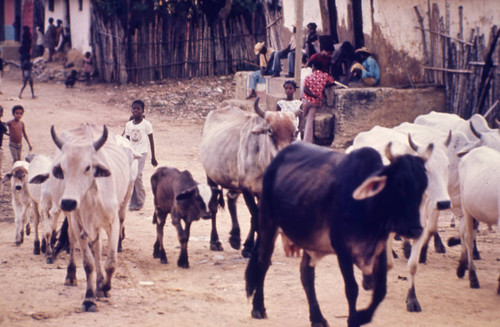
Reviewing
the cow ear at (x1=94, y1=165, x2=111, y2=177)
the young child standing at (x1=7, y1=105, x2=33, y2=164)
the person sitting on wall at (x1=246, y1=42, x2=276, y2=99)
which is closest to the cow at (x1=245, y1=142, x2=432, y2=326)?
the cow ear at (x1=94, y1=165, x2=111, y2=177)

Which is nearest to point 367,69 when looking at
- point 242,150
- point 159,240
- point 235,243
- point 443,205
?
point 242,150

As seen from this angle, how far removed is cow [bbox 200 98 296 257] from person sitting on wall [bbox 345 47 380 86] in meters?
4.53

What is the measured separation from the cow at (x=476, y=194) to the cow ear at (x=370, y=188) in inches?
95.9

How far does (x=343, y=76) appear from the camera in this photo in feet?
50.3

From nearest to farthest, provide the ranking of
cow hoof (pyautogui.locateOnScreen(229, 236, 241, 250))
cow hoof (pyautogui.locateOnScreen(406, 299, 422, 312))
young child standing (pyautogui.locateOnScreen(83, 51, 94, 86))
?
cow hoof (pyautogui.locateOnScreen(406, 299, 422, 312)), cow hoof (pyautogui.locateOnScreen(229, 236, 241, 250)), young child standing (pyautogui.locateOnScreen(83, 51, 94, 86))

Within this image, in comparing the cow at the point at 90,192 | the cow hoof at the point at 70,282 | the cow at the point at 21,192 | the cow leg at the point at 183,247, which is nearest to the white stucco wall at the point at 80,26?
the cow at the point at 21,192

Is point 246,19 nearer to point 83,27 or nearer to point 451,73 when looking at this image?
point 83,27

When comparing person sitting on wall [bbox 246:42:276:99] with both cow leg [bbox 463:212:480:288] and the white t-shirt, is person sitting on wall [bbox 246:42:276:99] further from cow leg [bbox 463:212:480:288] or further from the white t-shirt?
cow leg [bbox 463:212:480:288]

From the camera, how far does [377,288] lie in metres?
5.15

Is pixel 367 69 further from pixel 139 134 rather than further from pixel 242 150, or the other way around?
pixel 242 150

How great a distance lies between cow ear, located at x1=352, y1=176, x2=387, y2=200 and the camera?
4840mm

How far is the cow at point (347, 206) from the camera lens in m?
4.92

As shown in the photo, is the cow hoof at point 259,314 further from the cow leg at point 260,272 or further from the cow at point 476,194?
the cow at point 476,194

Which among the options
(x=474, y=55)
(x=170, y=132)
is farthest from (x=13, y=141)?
(x=474, y=55)
